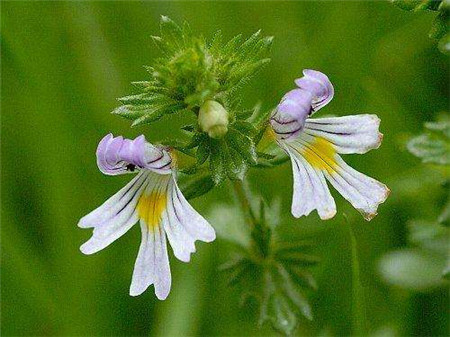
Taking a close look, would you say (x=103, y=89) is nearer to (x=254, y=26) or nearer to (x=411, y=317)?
(x=254, y=26)

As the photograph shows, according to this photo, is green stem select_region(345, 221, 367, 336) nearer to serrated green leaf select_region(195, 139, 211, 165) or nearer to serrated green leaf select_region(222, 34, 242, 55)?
serrated green leaf select_region(195, 139, 211, 165)

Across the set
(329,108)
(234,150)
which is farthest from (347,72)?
(234,150)

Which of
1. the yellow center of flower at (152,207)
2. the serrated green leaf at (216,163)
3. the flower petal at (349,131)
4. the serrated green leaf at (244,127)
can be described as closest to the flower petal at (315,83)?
the flower petal at (349,131)

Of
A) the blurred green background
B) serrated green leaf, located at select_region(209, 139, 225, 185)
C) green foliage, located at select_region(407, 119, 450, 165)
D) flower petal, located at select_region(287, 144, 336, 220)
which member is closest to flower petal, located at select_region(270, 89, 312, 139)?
flower petal, located at select_region(287, 144, 336, 220)

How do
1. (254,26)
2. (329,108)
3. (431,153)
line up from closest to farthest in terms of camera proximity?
1. (431,153)
2. (329,108)
3. (254,26)

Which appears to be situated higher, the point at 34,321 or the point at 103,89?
the point at 103,89

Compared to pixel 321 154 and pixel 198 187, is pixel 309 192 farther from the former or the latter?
pixel 198 187
